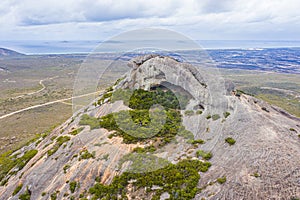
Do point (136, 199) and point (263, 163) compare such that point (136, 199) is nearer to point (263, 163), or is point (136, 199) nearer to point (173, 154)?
point (173, 154)

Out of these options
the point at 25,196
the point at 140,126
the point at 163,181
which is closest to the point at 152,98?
the point at 140,126

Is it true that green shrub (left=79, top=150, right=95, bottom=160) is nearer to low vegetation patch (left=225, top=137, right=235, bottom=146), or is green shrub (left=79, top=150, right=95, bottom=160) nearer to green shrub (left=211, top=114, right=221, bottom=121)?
low vegetation patch (left=225, top=137, right=235, bottom=146)

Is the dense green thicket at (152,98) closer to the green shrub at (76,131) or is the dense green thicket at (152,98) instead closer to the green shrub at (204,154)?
the green shrub at (76,131)

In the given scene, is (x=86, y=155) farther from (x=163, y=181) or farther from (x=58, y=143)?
(x=163, y=181)

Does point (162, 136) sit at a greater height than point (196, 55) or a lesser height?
lesser

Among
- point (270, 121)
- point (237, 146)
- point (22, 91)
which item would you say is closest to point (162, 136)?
point (237, 146)

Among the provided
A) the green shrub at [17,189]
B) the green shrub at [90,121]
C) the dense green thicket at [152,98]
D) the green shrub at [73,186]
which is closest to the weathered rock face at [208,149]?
the green shrub at [73,186]
